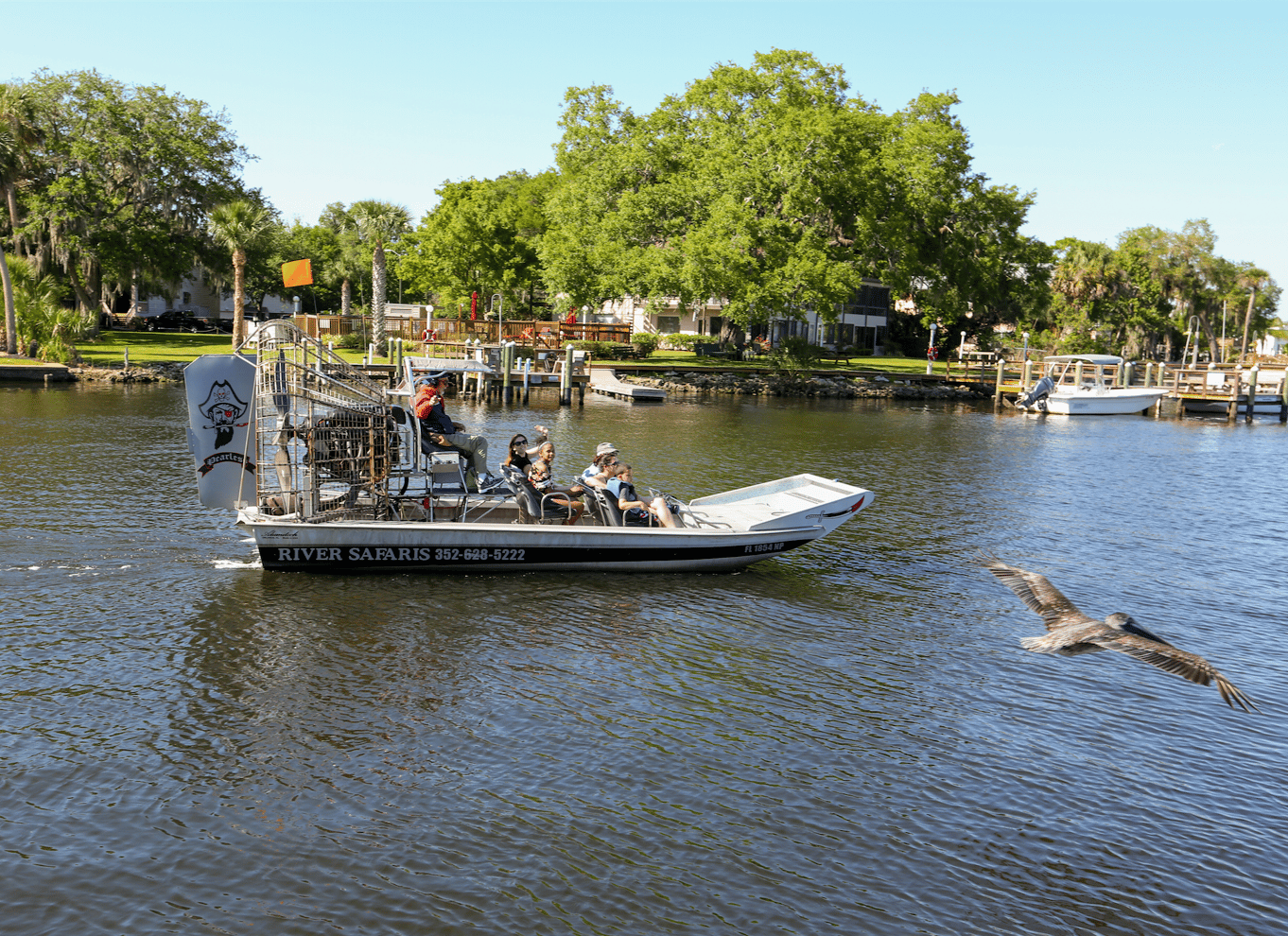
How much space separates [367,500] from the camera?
15.1 metres

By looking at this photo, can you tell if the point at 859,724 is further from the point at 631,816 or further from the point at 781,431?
the point at 781,431

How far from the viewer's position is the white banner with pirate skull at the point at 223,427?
542 inches

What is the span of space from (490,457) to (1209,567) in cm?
1789

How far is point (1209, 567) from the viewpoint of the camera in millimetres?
18656

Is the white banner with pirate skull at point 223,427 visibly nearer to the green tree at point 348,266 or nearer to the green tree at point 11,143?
the green tree at point 11,143

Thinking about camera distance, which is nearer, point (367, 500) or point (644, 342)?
point (367, 500)

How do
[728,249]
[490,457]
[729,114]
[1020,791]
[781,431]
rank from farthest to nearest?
[729,114], [728,249], [781,431], [490,457], [1020,791]

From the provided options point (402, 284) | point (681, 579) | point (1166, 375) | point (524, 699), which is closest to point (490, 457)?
point (681, 579)

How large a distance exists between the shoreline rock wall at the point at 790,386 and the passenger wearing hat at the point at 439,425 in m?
38.6

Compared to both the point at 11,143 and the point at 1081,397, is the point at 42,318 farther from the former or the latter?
the point at 1081,397

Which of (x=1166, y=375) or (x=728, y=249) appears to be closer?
(x=728, y=249)

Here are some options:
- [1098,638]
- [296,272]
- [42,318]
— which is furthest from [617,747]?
[42,318]

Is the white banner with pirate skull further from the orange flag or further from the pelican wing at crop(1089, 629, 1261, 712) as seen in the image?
the pelican wing at crop(1089, 629, 1261, 712)

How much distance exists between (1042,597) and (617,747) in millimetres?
5660
